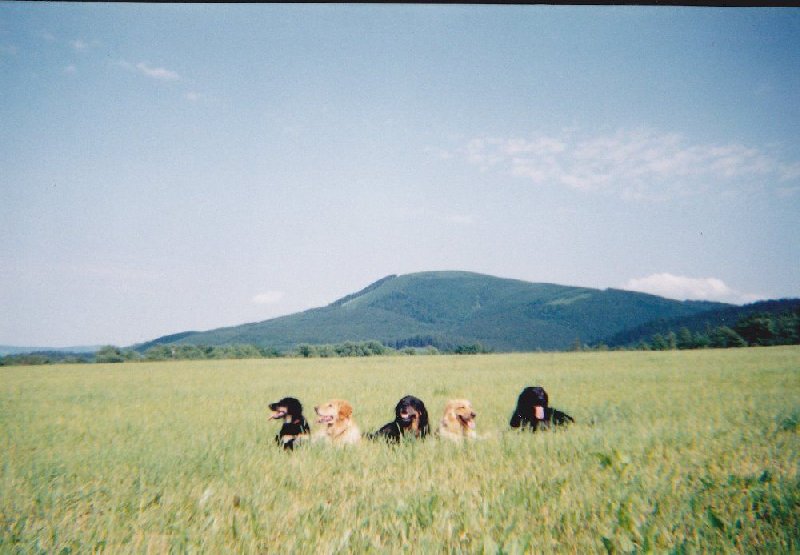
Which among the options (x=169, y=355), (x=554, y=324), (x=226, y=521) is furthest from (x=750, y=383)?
(x=554, y=324)

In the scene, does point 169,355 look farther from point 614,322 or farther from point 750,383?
point 614,322

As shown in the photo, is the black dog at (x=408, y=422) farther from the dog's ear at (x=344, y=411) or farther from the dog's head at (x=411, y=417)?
the dog's ear at (x=344, y=411)

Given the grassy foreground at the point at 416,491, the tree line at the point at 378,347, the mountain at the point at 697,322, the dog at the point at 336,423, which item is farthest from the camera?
the mountain at the point at 697,322

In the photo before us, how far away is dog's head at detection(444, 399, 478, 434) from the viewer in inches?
230

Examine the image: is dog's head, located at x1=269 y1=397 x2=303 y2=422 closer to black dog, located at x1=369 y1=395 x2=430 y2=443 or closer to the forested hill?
black dog, located at x1=369 y1=395 x2=430 y2=443

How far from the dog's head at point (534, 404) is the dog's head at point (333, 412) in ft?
10.2

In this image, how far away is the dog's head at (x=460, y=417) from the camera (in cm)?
584

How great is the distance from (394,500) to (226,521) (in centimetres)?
134

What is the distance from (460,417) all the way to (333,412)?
2048mm

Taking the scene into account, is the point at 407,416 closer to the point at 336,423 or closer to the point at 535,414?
the point at 336,423

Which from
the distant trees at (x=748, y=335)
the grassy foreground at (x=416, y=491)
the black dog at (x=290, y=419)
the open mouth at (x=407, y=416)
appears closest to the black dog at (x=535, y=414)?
the grassy foreground at (x=416, y=491)

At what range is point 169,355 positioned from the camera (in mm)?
55875

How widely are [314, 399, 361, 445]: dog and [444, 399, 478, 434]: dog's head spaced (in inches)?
58.8

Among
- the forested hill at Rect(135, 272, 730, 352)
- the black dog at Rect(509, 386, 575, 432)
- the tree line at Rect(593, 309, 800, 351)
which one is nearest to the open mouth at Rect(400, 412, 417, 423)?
the black dog at Rect(509, 386, 575, 432)
